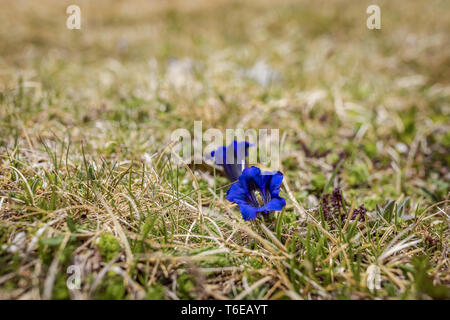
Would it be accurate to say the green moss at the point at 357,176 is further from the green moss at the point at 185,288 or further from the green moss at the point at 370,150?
the green moss at the point at 185,288

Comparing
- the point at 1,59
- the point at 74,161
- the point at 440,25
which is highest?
the point at 440,25


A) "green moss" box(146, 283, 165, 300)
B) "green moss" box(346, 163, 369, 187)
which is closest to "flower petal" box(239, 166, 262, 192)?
"green moss" box(146, 283, 165, 300)

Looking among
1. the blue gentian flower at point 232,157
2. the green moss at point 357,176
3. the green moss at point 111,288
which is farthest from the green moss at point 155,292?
the green moss at point 357,176

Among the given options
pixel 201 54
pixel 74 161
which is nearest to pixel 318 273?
pixel 74 161

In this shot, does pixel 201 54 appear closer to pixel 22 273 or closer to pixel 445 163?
pixel 445 163

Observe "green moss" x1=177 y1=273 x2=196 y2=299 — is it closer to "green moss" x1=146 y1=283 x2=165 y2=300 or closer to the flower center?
"green moss" x1=146 y1=283 x2=165 y2=300

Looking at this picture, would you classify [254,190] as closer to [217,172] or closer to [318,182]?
[217,172]

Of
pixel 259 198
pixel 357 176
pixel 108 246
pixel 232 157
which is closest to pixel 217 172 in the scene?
pixel 232 157
